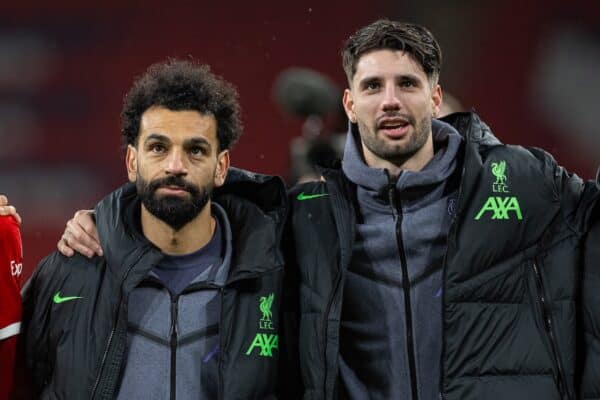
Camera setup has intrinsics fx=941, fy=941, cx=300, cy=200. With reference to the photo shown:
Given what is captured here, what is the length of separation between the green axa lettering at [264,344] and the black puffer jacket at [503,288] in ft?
0.22

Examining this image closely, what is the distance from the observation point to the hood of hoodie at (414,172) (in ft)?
6.88

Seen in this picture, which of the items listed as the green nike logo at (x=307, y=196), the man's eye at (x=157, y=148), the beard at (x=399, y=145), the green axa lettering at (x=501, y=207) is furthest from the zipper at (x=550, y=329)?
the man's eye at (x=157, y=148)

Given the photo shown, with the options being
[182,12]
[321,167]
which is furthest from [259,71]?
[321,167]

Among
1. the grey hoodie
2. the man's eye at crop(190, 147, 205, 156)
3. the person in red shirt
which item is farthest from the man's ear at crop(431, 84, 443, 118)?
the person in red shirt

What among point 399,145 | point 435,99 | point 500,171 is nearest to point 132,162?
point 399,145

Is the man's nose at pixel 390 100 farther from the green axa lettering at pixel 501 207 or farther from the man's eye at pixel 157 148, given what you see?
the man's eye at pixel 157 148

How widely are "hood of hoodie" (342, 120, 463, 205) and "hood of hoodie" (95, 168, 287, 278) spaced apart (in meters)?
0.18

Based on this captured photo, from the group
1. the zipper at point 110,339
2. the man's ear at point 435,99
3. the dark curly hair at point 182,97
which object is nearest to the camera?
the zipper at point 110,339

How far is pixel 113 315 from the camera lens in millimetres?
1958

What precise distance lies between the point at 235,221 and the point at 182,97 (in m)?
0.31

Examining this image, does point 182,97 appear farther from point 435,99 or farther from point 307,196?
point 435,99

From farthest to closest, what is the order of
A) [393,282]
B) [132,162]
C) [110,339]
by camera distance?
[132,162] → [393,282] → [110,339]

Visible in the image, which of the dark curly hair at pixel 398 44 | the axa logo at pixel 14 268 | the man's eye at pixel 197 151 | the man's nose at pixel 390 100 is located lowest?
the axa logo at pixel 14 268

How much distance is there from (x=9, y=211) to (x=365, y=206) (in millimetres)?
781
